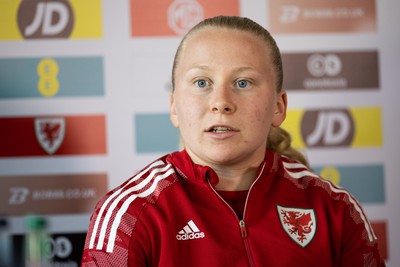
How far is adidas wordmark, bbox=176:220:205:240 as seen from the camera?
3.65ft

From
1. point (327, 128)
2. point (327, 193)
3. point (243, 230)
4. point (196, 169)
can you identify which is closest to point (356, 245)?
point (327, 193)

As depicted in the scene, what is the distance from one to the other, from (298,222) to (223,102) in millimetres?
280

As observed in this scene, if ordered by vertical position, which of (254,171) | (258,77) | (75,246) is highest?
(258,77)

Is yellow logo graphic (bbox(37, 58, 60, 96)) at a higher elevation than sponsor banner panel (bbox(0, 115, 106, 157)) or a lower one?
higher

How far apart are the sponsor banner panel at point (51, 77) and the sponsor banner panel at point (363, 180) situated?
3.28 ft

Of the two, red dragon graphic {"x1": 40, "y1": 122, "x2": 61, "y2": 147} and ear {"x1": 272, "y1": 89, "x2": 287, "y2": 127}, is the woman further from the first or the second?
red dragon graphic {"x1": 40, "y1": 122, "x2": 61, "y2": 147}

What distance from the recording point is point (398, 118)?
2514 mm

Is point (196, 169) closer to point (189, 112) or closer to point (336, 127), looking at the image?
point (189, 112)

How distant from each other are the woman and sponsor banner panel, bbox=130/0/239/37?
124cm

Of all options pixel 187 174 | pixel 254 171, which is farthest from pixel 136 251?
pixel 254 171

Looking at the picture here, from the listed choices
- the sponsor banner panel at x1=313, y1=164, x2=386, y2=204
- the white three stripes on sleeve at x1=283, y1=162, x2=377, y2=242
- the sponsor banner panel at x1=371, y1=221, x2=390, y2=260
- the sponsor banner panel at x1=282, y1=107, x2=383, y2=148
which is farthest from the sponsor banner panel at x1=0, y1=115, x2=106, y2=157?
the white three stripes on sleeve at x1=283, y1=162, x2=377, y2=242

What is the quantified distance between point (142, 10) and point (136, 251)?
60.4 inches

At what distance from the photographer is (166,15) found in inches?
96.6

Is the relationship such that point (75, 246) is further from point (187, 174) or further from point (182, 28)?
point (187, 174)
